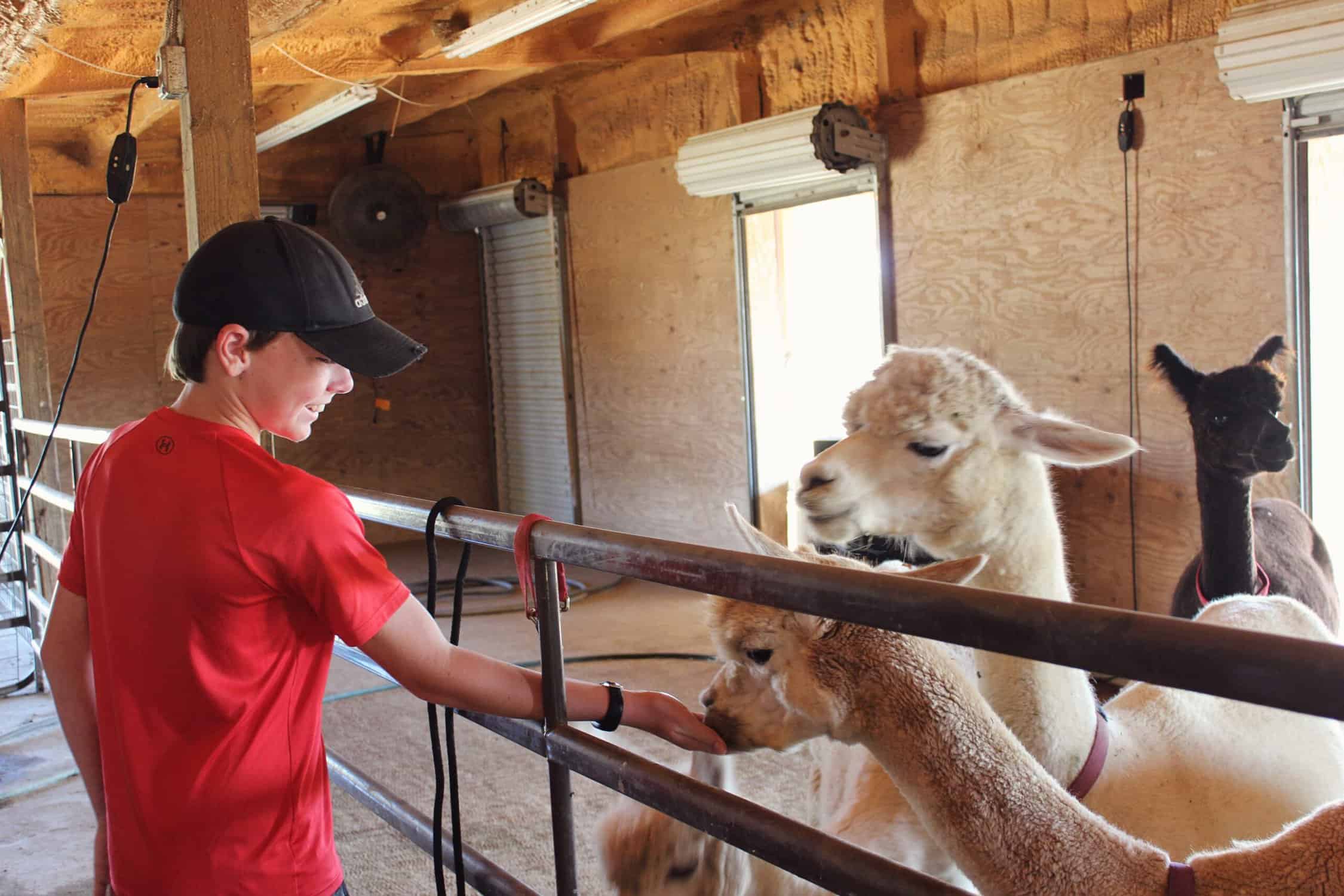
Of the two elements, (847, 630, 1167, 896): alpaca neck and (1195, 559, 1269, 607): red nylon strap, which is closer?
(847, 630, 1167, 896): alpaca neck

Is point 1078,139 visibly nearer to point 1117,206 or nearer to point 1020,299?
point 1117,206

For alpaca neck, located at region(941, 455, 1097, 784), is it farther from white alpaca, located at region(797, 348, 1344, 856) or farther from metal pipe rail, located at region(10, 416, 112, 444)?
metal pipe rail, located at region(10, 416, 112, 444)

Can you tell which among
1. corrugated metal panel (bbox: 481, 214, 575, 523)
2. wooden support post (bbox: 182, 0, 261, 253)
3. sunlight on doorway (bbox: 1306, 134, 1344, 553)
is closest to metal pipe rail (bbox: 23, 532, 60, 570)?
wooden support post (bbox: 182, 0, 261, 253)

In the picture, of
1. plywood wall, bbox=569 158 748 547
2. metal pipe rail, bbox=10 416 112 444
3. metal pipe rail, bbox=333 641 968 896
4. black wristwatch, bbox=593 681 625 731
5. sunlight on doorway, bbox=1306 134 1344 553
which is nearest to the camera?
metal pipe rail, bbox=333 641 968 896

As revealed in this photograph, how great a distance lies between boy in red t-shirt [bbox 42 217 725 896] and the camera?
1365 mm

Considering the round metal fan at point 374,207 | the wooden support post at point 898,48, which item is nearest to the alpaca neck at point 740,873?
the wooden support post at point 898,48

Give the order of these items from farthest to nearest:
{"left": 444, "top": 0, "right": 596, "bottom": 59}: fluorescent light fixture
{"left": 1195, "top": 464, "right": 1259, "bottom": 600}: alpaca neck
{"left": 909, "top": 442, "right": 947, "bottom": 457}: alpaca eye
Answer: {"left": 444, "top": 0, "right": 596, "bottom": 59}: fluorescent light fixture, {"left": 1195, "top": 464, "right": 1259, "bottom": 600}: alpaca neck, {"left": 909, "top": 442, "right": 947, "bottom": 457}: alpaca eye

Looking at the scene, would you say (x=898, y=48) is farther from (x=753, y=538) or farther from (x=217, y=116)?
(x=753, y=538)

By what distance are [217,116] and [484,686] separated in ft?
6.60

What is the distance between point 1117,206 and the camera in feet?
17.3

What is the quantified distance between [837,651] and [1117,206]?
4377 millimetres

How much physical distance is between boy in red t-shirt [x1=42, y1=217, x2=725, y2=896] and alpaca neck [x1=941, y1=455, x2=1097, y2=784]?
1044mm

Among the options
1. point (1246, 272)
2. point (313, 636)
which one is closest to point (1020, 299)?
point (1246, 272)

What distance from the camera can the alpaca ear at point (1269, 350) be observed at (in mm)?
4270
